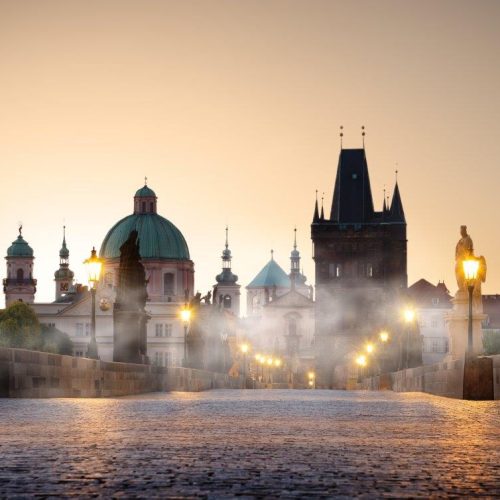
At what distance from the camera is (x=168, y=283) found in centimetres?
16612

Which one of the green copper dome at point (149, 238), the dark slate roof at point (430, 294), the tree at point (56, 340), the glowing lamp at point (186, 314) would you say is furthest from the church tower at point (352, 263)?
the glowing lamp at point (186, 314)

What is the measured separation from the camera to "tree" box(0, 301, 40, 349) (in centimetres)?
12694

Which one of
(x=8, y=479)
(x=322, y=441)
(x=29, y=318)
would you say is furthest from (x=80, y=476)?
(x=29, y=318)

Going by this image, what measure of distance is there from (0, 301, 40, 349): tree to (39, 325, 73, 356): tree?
188 cm

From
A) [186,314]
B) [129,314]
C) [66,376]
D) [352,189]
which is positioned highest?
[352,189]

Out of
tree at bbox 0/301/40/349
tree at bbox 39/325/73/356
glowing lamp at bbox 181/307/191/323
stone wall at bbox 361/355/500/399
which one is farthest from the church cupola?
stone wall at bbox 361/355/500/399

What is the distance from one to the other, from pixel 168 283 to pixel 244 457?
15836 cm

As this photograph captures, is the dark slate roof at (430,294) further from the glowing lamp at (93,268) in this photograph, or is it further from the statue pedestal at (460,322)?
the statue pedestal at (460,322)

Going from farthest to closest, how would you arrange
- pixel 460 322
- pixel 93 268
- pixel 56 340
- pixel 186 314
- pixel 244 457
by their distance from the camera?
pixel 56 340
pixel 186 314
pixel 93 268
pixel 460 322
pixel 244 457

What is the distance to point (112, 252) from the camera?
545 feet

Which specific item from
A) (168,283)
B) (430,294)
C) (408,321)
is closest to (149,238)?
(168,283)

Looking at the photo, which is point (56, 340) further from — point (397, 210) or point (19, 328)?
point (397, 210)

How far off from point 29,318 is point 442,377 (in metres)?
107

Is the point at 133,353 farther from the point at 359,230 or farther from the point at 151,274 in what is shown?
the point at 151,274
